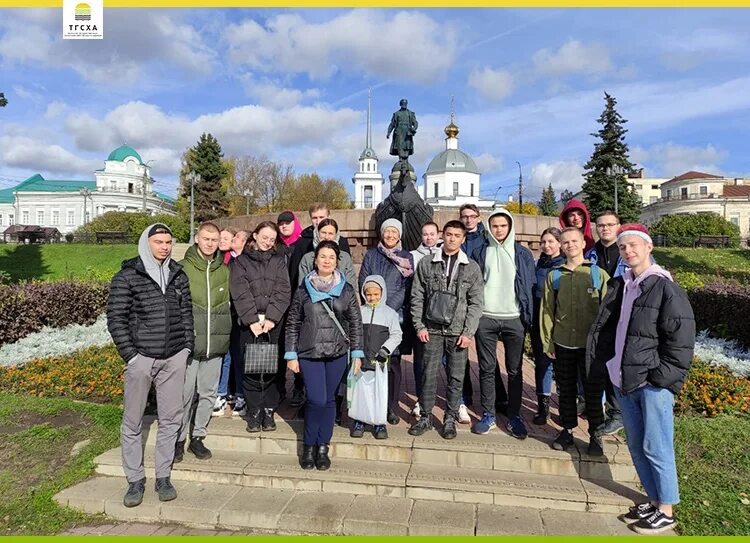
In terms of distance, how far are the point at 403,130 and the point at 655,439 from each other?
7929mm

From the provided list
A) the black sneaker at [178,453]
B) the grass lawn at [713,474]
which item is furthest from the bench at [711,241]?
the black sneaker at [178,453]

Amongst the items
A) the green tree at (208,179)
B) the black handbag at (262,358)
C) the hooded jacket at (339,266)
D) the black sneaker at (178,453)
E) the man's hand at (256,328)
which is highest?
the green tree at (208,179)

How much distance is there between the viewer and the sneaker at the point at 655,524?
3057mm

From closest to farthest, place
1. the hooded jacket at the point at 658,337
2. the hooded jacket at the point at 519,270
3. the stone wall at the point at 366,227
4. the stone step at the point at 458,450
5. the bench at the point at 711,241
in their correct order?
the hooded jacket at the point at 658,337 → the stone step at the point at 458,450 → the hooded jacket at the point at 519,270 → the stone wall at the point at 366,227 → the bench at the point at 711,241

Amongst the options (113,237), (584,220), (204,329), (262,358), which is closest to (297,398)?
(262,358)

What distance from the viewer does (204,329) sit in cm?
385

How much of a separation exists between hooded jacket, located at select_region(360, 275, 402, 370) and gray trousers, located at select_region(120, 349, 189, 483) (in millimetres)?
1384

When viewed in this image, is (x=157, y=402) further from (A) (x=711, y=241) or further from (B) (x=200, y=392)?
(A) (x=711, y=241)

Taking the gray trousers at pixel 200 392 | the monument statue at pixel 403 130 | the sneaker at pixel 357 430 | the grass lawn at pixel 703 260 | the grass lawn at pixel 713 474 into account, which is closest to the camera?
the grass lawn at pixel 713 474

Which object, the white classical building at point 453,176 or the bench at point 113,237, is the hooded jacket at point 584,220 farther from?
the white classical building at point 453,176

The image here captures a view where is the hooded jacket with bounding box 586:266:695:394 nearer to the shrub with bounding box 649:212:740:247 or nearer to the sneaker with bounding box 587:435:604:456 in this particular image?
the sneaker with bounding box 587:435:604:456

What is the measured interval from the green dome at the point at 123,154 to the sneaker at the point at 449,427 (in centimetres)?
7705

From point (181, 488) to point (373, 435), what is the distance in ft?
5.00

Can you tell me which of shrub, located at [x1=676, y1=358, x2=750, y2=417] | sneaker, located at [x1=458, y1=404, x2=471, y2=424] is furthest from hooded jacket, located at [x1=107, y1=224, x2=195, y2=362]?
shrub, located at [x1=676, y1=358, x2=750, y2=417]
